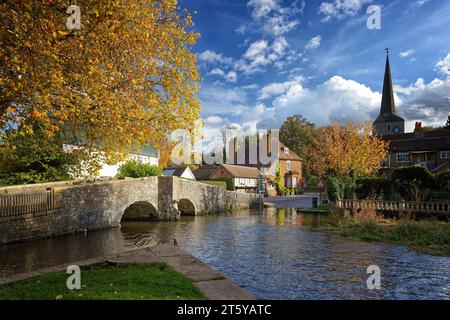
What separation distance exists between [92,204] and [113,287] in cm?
1732

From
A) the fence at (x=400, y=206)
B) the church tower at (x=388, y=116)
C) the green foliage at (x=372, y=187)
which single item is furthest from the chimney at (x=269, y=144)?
the fence at (x=400, y=206)

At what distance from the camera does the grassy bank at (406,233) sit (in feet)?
51.1

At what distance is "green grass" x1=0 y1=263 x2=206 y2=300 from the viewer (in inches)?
244

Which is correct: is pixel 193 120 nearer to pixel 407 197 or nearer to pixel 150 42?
pixel 150 42

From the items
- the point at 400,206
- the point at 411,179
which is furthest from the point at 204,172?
the point at 400,206

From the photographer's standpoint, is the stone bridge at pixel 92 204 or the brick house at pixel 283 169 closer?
the stone bridge at pixel 92 204

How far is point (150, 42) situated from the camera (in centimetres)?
1089

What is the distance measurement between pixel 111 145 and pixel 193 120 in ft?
10.0

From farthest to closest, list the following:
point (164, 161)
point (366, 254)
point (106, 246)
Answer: point (164, 161) → point (106, 246) → point (366, 254)

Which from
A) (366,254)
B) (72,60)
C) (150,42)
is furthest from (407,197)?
(72,60)

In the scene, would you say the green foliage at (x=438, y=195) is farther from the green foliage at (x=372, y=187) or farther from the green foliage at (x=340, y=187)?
the green foliage at (x=340, y=187)

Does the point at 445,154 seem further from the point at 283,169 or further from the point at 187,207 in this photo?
the point at 187,207

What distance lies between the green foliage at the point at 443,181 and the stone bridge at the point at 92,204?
21.0m
